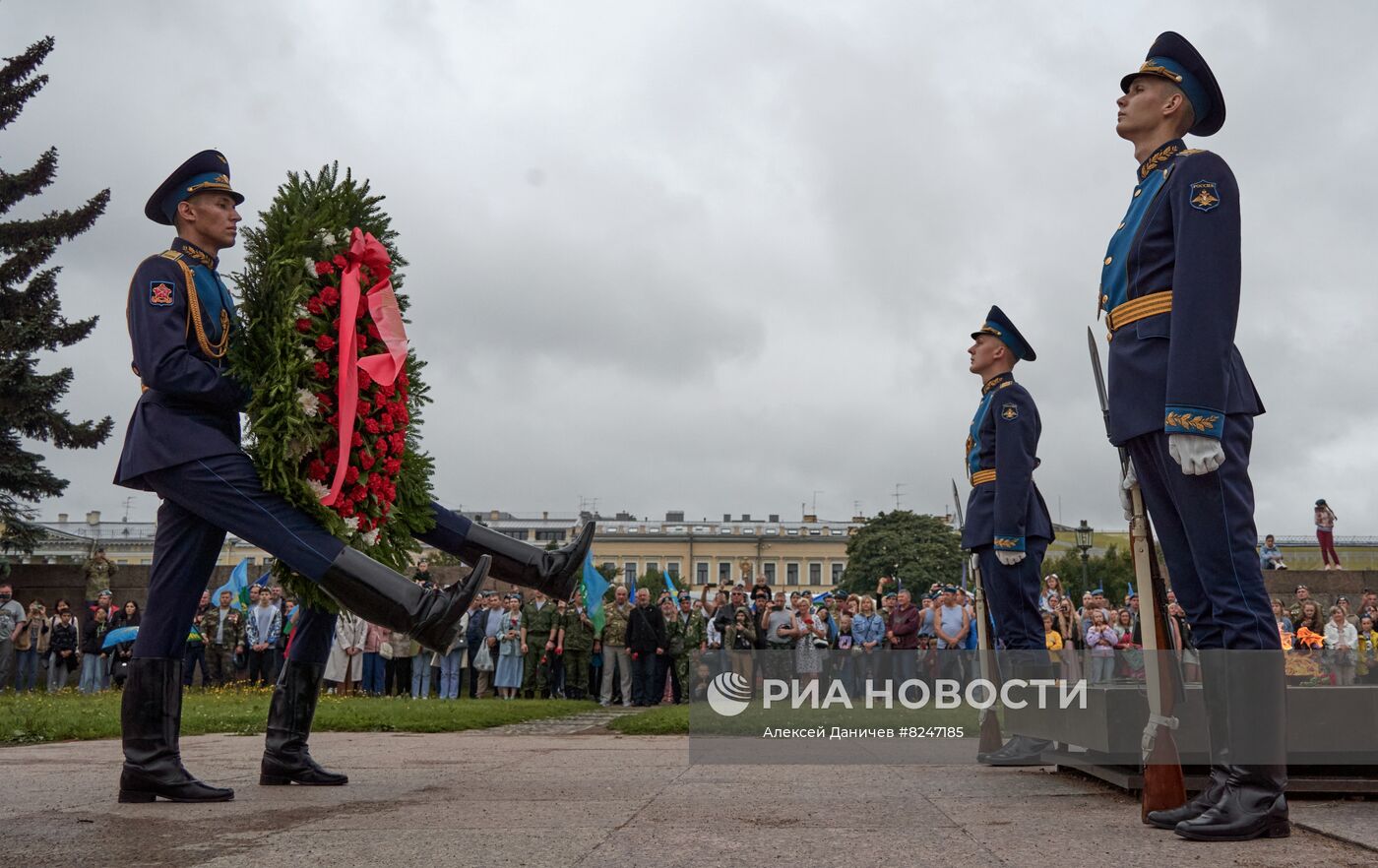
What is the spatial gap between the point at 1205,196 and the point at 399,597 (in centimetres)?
333

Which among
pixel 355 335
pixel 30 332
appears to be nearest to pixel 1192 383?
pixel 355 335

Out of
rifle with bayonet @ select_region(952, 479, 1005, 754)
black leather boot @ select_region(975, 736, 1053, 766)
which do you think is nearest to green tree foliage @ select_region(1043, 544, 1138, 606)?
rifle with bayonet @ select_region(952, 479, 1005, 754)

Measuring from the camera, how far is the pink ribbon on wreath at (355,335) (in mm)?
5184

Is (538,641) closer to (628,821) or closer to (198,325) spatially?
(198,325)

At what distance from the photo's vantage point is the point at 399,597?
4.81m

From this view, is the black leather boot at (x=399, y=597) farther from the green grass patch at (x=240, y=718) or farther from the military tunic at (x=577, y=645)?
the military tunic at (x=577, y=645)

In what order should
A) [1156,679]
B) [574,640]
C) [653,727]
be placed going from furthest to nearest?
[574,640]
[653,727]
[1156,679]

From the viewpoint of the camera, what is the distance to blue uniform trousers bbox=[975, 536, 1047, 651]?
7.01 meters

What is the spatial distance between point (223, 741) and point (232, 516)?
4.33 meters

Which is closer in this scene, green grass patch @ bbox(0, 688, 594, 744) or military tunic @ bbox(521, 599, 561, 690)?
green grass patch @ bbox(0, 688, 594, 744)

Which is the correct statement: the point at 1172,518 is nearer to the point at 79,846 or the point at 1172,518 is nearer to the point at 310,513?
the point at 310,513

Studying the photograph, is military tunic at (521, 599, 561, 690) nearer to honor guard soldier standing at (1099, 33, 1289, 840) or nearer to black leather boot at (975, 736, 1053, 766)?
black leather boot at (975, 736, 1053, 766)

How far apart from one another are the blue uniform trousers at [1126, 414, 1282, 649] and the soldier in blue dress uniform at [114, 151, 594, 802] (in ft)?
8.43

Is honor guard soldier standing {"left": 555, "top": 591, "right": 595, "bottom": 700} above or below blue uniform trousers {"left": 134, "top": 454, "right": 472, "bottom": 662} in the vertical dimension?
below
